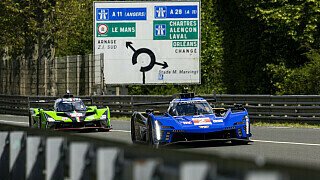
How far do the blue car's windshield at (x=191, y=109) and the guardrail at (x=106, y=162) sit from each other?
888 centimetres

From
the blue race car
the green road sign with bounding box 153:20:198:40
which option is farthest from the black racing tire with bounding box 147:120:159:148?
the green road sign with bounding box 153:20:198:40

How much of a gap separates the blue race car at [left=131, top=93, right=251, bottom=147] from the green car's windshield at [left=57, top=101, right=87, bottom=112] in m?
7.15

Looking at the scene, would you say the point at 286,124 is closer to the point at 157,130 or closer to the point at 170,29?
the point at 157,130

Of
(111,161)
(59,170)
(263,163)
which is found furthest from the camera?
(59,170)

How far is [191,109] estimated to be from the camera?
18.0 meters

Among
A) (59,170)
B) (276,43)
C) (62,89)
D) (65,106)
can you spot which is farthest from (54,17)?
(59,170)

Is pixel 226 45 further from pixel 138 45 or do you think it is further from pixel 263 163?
pixel 263 163

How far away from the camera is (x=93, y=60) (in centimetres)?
4109

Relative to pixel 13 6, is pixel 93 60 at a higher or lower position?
lower

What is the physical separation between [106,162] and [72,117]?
18694 millimetres

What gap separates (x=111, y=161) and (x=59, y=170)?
4.60 feet

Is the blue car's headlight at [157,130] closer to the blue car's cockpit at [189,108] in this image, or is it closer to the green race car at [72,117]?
the blue car's cockpit at [189,108]

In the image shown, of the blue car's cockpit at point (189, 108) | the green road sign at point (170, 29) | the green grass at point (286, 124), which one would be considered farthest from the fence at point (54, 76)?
the blue car's cockpit at point (189, 108)

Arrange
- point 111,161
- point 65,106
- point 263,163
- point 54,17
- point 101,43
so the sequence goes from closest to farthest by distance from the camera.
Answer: point 263,163 → point 111,161 → point 65,106 → point 101,43 → point 54,17
